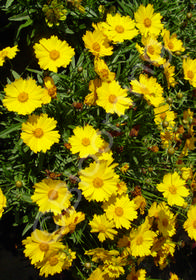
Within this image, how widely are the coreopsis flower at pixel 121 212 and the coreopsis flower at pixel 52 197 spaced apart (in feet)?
1.01

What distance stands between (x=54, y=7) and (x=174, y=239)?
2.18 m

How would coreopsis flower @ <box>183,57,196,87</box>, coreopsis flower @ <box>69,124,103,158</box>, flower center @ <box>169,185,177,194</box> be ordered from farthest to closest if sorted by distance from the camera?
1. coreopsis flower @ <box>183,57,196,87</box>
2. flower center @ <box>169,185,177,194</box>
3. coreopsis flower @ <box>69,124,103,158</box>

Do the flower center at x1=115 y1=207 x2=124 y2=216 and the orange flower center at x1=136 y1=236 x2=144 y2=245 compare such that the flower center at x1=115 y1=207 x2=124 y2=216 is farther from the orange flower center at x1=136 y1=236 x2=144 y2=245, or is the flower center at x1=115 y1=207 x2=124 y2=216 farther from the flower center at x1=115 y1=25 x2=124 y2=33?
the flower center at x1=115 y1=25 x2=124 y2=33

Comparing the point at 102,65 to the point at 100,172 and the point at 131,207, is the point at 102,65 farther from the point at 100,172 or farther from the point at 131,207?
the point at 131,207

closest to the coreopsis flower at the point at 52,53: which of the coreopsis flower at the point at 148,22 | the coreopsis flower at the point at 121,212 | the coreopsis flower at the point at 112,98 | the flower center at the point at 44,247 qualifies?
the coreopsis flower at the point at 112,98

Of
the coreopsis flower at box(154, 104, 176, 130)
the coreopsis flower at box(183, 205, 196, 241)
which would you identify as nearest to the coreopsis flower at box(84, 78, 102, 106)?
the coreopsis flower at box(154, 104, 176, 130)

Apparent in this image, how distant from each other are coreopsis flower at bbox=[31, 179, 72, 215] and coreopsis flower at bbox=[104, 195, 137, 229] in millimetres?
307

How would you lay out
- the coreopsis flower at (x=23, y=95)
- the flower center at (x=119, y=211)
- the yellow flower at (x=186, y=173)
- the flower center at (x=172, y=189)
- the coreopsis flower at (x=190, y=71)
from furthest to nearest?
the coreopsis flower at (x=190, y=71) < the yellow flower at (x=186, y=173) < the flower center at (x=172, y=189) < the flower center at (x=119, y=211) < the coreopsis flower at (x=23, y=95)

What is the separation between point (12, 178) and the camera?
1.98 m

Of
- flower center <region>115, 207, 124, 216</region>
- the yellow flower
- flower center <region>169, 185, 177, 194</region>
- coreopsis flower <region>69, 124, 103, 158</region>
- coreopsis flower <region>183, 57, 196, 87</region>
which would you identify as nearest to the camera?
coreopsis flower <region>69, 124, 103, 158</region>

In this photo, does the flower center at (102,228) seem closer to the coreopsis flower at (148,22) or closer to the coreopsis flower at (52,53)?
the coreopsis flower at (52,53)

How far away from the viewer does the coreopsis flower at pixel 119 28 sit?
2029 millimetres

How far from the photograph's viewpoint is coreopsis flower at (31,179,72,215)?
1.72m

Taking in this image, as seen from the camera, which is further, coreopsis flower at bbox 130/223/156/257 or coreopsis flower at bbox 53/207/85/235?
coreopsis flower at bbox 130/223/156/257
